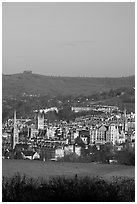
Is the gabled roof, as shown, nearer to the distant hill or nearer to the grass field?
the grass field

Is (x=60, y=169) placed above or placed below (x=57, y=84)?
below

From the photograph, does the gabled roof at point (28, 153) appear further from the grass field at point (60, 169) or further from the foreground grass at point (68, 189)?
the foreground grass at point (68, 189)

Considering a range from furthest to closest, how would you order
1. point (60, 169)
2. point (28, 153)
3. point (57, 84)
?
point (57, 84), point (28, 153), point (60, 169)

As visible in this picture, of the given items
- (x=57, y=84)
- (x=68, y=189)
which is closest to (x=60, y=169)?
(x=68, y=189)

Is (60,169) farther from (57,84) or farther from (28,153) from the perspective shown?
(57,84)

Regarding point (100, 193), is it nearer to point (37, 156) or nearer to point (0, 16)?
point (37, 156)
